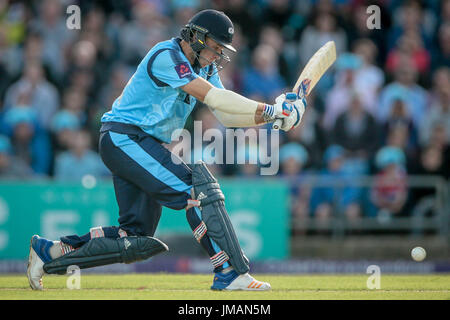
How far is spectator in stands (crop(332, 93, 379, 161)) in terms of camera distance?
11328mm

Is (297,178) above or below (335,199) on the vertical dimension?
above

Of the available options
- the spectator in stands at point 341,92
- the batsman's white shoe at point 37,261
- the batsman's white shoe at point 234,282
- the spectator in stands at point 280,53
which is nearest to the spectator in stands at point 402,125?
the spectator in stands at point 341,92

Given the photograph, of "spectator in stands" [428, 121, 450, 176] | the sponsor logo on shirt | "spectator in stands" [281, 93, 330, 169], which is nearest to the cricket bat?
the sponsor logo on shirt

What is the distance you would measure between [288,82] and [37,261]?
674cm

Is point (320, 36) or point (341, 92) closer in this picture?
point (341, 92)

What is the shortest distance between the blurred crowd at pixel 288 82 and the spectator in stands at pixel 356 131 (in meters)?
0.01

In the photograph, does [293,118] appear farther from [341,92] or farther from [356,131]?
[341,92]

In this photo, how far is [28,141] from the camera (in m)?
11.2

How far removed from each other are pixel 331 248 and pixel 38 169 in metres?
4.26

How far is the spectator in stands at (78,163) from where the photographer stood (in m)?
10.9

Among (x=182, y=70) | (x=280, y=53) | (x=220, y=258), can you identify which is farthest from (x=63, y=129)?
(x=220, y=258)

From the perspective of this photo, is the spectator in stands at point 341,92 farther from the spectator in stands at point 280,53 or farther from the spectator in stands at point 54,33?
the spectator in stands at point 54,33

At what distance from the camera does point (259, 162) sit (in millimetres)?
10867

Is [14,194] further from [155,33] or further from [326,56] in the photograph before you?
[326,56]
